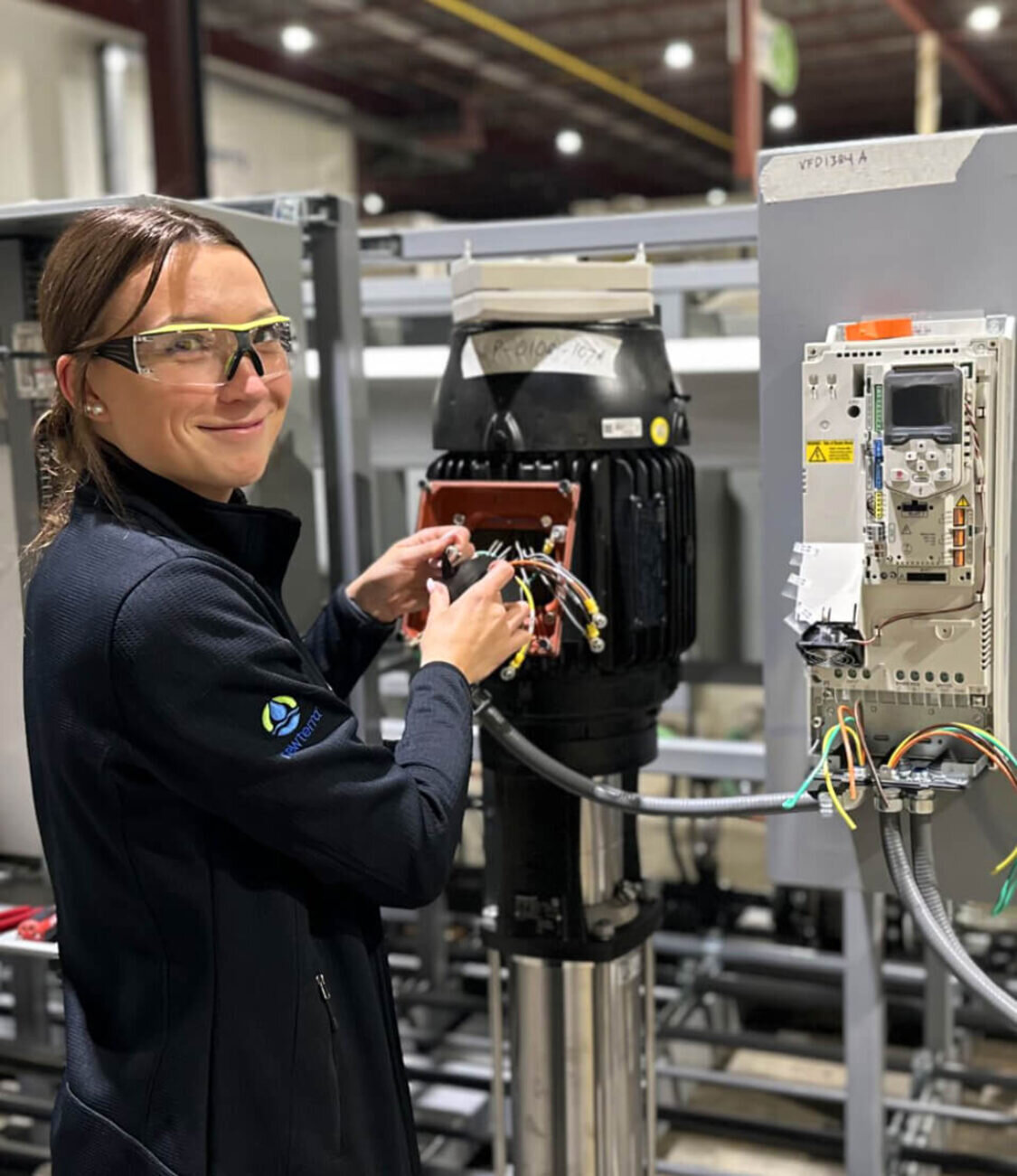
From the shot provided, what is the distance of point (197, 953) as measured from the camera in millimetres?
1135

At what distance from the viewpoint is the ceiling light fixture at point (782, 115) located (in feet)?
33.0

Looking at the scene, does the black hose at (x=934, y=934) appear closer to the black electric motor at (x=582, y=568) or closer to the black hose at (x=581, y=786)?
the black hose at (x=581, y=786)

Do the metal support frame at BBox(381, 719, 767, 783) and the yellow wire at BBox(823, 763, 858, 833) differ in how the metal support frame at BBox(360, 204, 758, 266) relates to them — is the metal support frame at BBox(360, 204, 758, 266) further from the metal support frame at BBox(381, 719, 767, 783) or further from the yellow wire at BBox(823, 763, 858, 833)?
the yellow wire at BBox(823, 763, 858, 833)

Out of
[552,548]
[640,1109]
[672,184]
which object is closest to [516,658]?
[552,548]

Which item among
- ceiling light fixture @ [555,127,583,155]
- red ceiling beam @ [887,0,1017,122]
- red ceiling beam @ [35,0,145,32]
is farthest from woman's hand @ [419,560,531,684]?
ceiling light fixture @ [555,127,583,155]

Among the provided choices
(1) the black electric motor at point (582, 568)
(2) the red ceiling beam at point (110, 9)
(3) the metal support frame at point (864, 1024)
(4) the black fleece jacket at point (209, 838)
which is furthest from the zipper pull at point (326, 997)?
(2) the red ceiling beam at point (110, 9)

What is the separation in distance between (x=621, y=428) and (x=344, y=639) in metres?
0.40

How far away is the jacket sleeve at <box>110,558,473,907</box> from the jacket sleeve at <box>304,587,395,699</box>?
0.37m

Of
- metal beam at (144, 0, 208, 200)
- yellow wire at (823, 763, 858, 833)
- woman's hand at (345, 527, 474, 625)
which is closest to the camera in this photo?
yellow wire at (823, 763, 858, 833)

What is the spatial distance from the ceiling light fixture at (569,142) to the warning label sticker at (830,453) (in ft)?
32.1

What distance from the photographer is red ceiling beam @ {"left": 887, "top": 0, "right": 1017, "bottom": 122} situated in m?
6.50

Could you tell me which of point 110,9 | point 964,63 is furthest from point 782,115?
point 110,9

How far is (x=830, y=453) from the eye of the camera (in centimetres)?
137

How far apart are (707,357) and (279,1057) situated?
1497 mm
